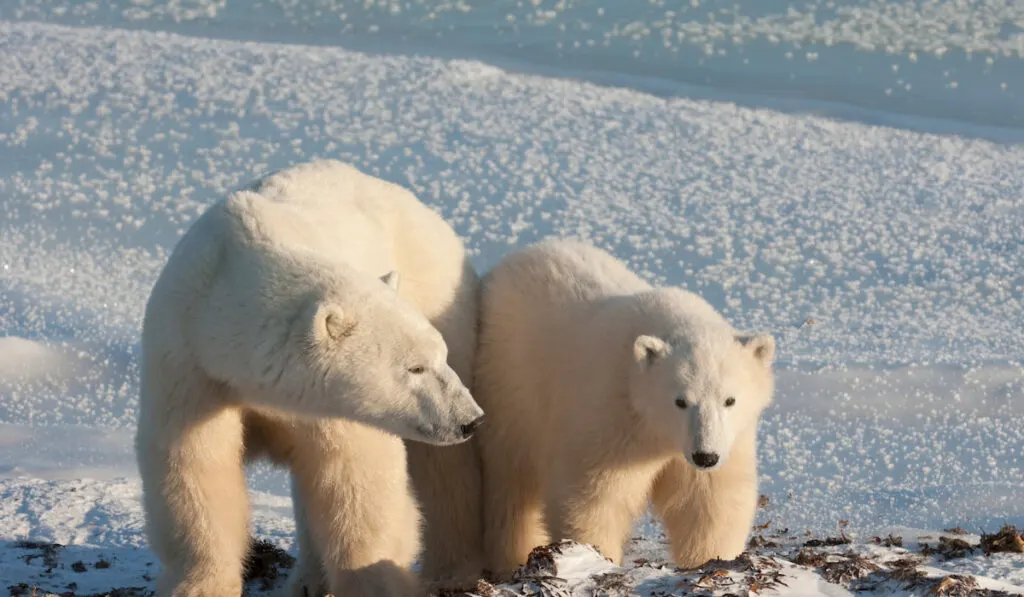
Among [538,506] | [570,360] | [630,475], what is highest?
[570,360]

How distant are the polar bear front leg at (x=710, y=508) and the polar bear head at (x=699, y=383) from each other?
16 centimetres

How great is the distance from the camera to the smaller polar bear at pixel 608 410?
402 centimetres

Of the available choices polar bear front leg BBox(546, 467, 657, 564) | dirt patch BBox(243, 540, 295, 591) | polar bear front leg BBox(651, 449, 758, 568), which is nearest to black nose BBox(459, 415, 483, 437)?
polar bear front leg BBox(546, 467, 657, 564)

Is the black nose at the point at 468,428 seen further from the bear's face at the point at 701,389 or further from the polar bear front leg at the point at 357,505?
the bear's face at the point at 701,389

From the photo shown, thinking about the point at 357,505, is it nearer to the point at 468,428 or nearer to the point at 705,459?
the point at 468,428

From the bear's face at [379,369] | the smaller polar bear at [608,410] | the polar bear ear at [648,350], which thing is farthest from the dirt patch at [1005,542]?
the bear's face at [379,369]

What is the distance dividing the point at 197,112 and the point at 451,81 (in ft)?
6.66

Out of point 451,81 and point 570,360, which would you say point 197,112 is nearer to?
point 451,81

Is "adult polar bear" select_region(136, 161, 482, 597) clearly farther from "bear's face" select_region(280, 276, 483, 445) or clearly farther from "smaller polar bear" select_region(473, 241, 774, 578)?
"smaller polar bear" select_region(473, 241, 774, 578)

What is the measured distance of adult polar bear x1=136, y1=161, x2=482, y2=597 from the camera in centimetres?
336

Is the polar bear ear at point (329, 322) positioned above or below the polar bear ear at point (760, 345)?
above

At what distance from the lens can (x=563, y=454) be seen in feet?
14.0

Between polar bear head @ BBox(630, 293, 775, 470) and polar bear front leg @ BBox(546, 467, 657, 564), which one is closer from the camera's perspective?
polar bear head @ BBox(630, 293, 775, 470)

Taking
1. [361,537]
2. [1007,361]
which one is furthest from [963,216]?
[361,537]
